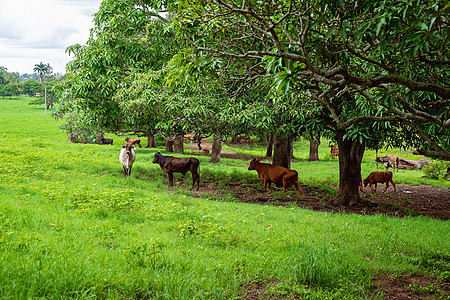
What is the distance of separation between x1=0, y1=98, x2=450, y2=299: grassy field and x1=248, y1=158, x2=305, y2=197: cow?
416 centimetres

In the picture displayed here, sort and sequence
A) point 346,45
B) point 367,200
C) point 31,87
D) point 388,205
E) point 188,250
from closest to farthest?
point 346,45, point 188,250, point 388,205, point 367,200, point 31,87

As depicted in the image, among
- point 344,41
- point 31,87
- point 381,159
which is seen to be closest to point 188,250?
point 344,41

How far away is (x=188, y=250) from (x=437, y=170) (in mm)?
24664

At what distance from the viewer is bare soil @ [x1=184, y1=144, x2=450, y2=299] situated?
4874 mm

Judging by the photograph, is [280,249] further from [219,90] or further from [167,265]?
[219,90]

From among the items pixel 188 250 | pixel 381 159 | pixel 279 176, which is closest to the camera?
pixel 188 250

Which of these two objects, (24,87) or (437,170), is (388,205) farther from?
(24,87)

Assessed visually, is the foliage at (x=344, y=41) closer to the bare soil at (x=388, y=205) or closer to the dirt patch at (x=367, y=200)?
the bare soil at (x=388, y=205)

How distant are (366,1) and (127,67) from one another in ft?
41.6

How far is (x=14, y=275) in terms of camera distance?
11.5 ft

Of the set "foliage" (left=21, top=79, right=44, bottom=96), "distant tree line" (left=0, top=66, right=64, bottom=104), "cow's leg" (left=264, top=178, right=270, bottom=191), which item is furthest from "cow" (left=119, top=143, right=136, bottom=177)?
"foliage" (left=21, top=79, right=44, bottom=96)

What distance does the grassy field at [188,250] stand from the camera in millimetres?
3875

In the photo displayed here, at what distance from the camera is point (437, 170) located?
24.4m

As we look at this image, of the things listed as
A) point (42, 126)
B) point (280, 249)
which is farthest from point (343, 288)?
point (42, 126)
